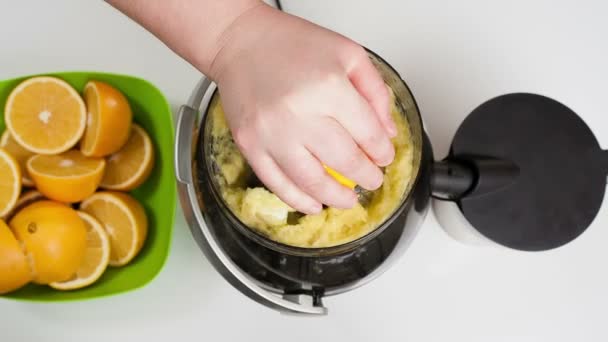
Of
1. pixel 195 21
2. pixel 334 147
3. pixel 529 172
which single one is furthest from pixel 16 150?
pixel 529 172

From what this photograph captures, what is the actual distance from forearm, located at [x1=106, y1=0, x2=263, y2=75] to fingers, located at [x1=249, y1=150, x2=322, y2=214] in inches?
3.7

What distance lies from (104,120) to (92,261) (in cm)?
16

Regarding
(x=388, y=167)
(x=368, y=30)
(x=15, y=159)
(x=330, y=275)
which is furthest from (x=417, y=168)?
(x=15, y=159)

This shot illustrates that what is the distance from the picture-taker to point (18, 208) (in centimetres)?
61

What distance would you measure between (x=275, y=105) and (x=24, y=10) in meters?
0.48

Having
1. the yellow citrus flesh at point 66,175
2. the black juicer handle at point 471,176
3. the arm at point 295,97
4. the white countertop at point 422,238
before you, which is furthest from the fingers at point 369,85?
the yellow citrus flesh at point 66,175

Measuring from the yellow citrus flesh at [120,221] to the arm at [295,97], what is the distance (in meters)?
0.26

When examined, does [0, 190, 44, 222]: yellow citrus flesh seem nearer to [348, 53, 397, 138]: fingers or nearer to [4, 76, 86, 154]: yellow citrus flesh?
[4, 76, 86, 154]: yellow citrus flesh

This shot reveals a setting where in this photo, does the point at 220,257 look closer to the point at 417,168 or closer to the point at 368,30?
the point at 417,168

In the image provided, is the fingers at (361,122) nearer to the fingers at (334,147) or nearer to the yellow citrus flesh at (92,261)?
the fingers at (334,147)

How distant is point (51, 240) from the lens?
0.54m

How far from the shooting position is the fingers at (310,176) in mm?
355

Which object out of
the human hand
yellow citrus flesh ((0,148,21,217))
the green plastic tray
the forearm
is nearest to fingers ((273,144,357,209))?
the human hand

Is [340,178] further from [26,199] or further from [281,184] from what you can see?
[26,199]
